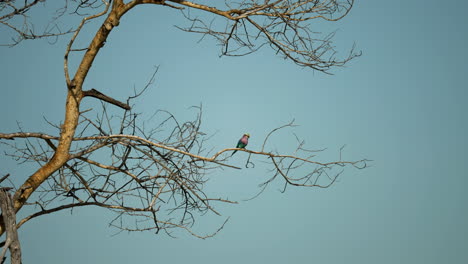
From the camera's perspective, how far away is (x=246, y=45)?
615cm

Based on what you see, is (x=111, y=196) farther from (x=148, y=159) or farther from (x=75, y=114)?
(x=75, y=114)

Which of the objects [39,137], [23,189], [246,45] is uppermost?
[246,45]

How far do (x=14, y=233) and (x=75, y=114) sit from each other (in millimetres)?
1430

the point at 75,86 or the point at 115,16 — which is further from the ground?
the point at 115,16

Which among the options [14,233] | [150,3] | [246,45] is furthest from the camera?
[246,45]

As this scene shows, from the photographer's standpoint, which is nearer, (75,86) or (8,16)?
(75,86)

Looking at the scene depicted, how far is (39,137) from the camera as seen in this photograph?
5844 mm

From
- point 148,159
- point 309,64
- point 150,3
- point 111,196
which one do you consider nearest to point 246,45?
point 309,64

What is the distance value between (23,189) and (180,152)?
1782mm

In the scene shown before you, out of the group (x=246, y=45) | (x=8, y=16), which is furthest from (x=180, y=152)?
(x=8, y=16)

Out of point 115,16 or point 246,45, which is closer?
point 115,16

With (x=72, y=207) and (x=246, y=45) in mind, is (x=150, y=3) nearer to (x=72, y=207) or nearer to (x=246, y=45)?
(x=246, y=45)

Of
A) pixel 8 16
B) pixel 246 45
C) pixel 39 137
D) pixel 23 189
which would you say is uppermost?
pixel 8 16

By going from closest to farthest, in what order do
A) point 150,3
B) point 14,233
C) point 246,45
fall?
point 14,233 < point 150,3 < point 246,45
